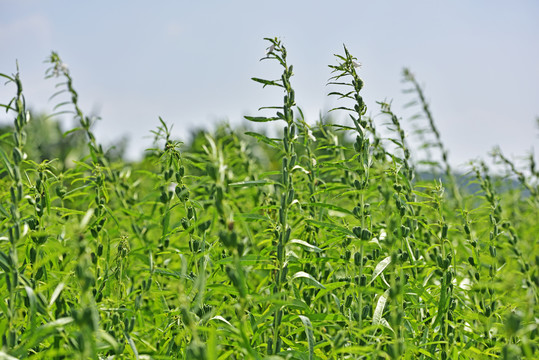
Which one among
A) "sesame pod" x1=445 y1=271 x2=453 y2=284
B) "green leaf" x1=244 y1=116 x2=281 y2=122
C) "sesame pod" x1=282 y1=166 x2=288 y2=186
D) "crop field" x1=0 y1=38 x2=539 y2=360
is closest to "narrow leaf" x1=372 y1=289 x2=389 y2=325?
"crop field" x1=0 y1=38 x2=539 y2=360

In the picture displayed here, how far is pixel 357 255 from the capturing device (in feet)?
4.68

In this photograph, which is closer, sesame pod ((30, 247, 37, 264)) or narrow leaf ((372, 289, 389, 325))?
narrow leaf ((372, 289, 389, 325))

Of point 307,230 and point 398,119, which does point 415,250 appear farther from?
point 398,119

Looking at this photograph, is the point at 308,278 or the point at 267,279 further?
the point at 267,279

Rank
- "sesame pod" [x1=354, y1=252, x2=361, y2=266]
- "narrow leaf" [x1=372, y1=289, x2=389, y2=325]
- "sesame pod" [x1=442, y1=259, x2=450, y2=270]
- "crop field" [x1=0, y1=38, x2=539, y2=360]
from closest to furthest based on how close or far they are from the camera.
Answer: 1. "crop field" [x1=0, y1=38, x2=539, y2=360]
2. "narrow leaf" [x1=372, y1=289, x2=389, y2=325]
3. "sesame pod" [x1=354, y1=252, x2=361, y2=266]
4. "sesame pod" [x1=442, y1=259, x2=450, y2=270]

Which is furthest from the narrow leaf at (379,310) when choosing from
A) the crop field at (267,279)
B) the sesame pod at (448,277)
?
the sesame pod at (448,277)

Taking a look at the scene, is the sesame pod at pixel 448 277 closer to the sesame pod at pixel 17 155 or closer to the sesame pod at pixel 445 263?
the sesame pod at pixel 445 263

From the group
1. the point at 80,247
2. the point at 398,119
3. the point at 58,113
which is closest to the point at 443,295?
the point at 398,119

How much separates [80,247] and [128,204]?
1991 millimetres

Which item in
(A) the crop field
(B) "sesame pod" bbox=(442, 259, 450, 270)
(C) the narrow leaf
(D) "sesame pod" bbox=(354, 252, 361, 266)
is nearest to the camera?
(A) the crop field

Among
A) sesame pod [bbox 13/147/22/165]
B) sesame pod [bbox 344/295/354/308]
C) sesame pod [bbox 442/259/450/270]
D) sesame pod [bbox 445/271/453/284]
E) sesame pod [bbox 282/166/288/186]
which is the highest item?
sesame pod [bbox 13/147/22/165]

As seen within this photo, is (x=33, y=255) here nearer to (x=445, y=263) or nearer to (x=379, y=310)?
(x=379, y=310)

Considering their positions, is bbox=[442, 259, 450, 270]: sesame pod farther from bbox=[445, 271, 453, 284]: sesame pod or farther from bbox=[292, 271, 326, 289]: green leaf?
bbox=[292, 271, 326, 289]: green leaf

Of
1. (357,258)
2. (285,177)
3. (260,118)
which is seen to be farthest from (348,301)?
(260,118)
